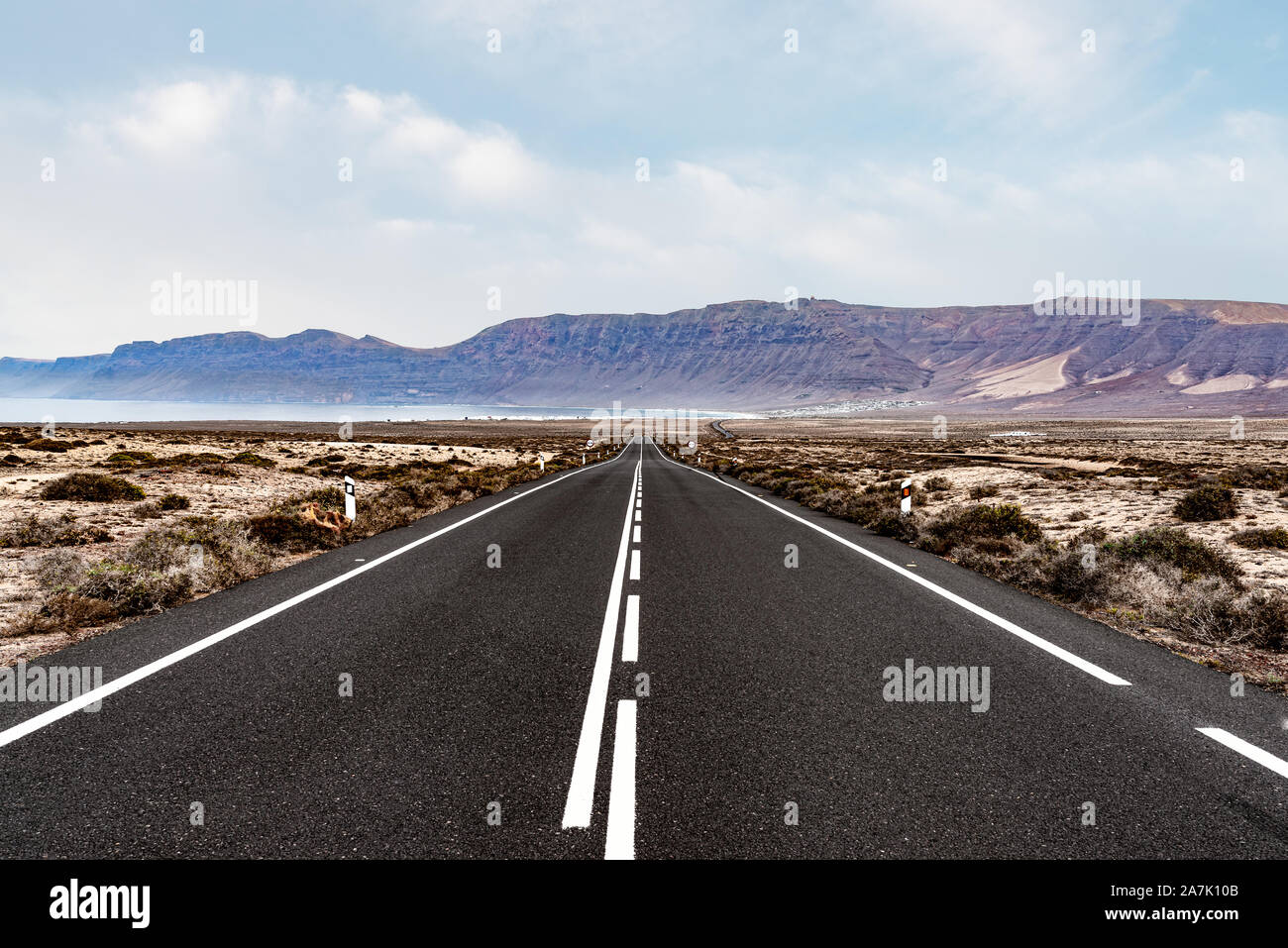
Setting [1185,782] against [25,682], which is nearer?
[1185,782]

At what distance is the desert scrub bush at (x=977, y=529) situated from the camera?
11828 mm

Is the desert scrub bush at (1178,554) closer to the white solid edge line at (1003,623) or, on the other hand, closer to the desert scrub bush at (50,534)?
the white solid edge line at (1003,623)

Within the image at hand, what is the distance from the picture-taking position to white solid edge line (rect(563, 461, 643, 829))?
10.8 feet

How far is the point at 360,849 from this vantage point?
2980mm

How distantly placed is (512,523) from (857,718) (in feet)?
35.7

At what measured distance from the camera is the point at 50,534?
11.6 metres

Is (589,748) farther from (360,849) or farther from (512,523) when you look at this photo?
(512,523)

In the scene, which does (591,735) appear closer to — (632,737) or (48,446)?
(632,737)

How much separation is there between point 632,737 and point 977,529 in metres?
10.3

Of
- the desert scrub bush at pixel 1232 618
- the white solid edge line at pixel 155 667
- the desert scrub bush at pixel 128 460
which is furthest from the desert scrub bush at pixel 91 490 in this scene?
the desert scrub bush at pixel 1232 618

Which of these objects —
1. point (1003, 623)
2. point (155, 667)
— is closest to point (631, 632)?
point (1003, 623)

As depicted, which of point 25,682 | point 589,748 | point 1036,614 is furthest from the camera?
point 1036,614

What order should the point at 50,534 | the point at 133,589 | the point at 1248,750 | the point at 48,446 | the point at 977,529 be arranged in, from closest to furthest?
1. the point at 1248,750
2. the point at 133,589
3. the point at 50,534
4. the point at 977,529
5. the point at 48,446
